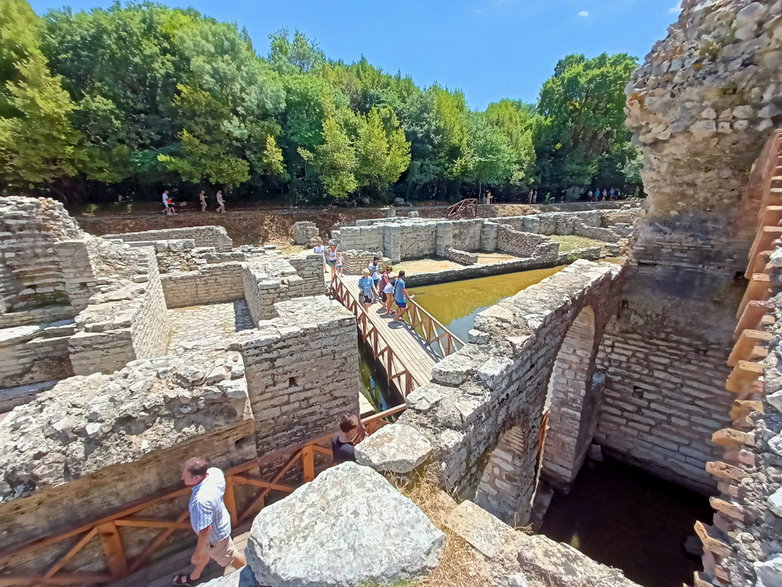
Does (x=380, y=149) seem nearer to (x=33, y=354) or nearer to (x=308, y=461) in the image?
(x=33, y=354)

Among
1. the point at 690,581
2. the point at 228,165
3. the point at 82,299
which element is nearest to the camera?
the point at 690,581

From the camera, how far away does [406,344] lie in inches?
360

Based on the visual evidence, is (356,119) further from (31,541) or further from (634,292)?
(31,541)

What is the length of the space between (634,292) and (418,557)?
20.5 feet

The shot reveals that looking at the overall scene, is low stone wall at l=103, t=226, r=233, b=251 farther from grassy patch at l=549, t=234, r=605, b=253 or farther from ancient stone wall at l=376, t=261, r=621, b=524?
grassy patch at l=549, t=234, r=605, b=253

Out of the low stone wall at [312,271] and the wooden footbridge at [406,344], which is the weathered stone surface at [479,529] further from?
the low stone wall at [312,271]

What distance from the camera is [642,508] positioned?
5.80m

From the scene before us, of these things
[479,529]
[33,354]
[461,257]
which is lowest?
[461,257]

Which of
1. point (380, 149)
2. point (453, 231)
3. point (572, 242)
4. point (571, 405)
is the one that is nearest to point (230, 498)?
point (571, 405)

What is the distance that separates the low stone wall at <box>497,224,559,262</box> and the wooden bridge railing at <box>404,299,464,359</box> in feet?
35.4

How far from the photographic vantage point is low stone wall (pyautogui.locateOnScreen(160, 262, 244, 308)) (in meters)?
9.80

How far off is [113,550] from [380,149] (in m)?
24.0

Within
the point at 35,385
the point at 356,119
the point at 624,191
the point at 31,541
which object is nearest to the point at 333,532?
the point at 31,541

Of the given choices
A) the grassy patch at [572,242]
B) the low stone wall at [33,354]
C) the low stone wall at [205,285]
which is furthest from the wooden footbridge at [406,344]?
the grassy patch at [572,242]
